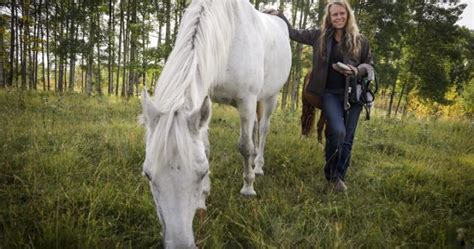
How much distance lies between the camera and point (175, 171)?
1.49 m

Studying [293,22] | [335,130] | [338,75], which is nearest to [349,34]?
[338,75]

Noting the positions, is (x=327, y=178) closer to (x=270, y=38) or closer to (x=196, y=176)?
(x=270, y=38)

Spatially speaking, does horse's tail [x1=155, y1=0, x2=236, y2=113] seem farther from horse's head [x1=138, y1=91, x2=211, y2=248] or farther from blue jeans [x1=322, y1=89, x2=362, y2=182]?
blue jeans [x1=322, y1=89, x2=362, y2=182]

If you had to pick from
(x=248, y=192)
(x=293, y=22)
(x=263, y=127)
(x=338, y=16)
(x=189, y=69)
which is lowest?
(x=248, y=192)

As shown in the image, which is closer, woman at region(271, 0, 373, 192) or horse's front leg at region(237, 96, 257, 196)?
horse's front leg at region(237, 96, 257, 196)

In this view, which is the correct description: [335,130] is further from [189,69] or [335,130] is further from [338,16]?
[189,69]

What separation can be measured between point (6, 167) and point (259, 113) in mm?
3314

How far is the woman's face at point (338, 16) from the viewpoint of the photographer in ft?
11.0

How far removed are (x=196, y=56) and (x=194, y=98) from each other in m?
0.38

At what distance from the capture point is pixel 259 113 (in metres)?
4.71

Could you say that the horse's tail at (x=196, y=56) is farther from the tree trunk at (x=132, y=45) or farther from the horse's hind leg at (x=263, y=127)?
the tree trunk at (x=132, y=45)

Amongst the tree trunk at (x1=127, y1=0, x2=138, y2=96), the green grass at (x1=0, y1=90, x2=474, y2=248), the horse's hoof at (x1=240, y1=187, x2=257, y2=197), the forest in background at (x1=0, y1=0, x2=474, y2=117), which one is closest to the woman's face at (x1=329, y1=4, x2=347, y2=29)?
the green grass at (x1=0, y1=90, x2=474, y2=248)

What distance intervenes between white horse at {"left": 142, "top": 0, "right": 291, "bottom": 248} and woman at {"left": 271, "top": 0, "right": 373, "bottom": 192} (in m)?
0.75

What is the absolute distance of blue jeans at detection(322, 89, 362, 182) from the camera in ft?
11.0
